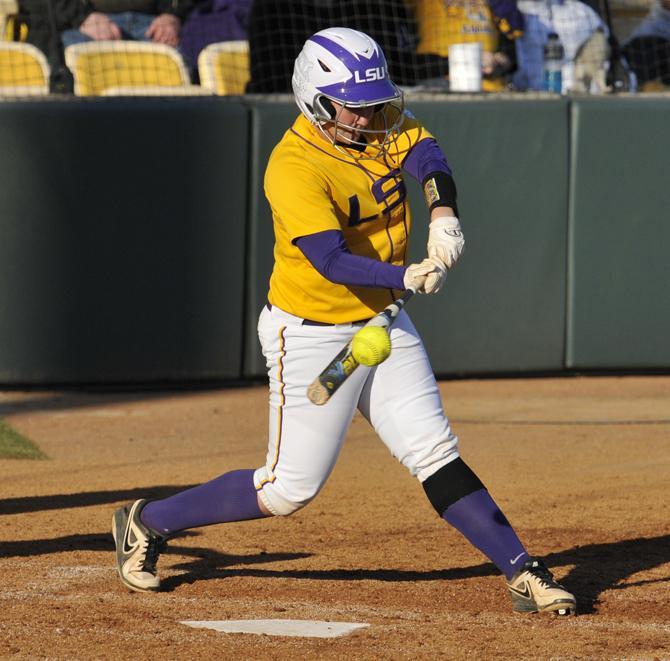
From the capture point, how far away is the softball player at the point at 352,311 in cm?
393

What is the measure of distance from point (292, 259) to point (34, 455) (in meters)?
3.28

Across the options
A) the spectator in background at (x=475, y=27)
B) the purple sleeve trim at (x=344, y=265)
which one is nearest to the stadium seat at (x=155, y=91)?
the spectator in background at (x=475, y=27)

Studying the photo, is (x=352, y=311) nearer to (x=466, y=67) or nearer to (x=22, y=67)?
(x=466, y=67)

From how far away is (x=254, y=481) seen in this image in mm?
4145

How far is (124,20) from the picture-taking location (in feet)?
32.1

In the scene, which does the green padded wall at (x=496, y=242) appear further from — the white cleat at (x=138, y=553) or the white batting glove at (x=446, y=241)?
the white batting glove at (x=446, y=241)

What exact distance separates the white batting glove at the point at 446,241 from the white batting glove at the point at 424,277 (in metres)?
0.09

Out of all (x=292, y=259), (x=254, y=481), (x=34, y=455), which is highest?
(x=292, y=259)

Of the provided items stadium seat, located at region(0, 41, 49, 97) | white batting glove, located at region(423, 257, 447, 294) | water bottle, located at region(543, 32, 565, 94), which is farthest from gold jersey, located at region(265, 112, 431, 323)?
water bottle, located at region(543, 32, 565, 94)

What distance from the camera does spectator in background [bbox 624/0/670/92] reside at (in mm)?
10148

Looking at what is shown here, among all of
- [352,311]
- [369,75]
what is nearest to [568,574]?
[352,311]

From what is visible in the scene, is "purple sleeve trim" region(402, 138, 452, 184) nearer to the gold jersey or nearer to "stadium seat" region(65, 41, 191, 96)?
the gold jersey

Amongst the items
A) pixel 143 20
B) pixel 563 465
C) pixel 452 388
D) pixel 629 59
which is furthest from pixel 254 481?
pixel 629 59

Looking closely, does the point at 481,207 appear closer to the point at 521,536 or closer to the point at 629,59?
the point at 629,59
